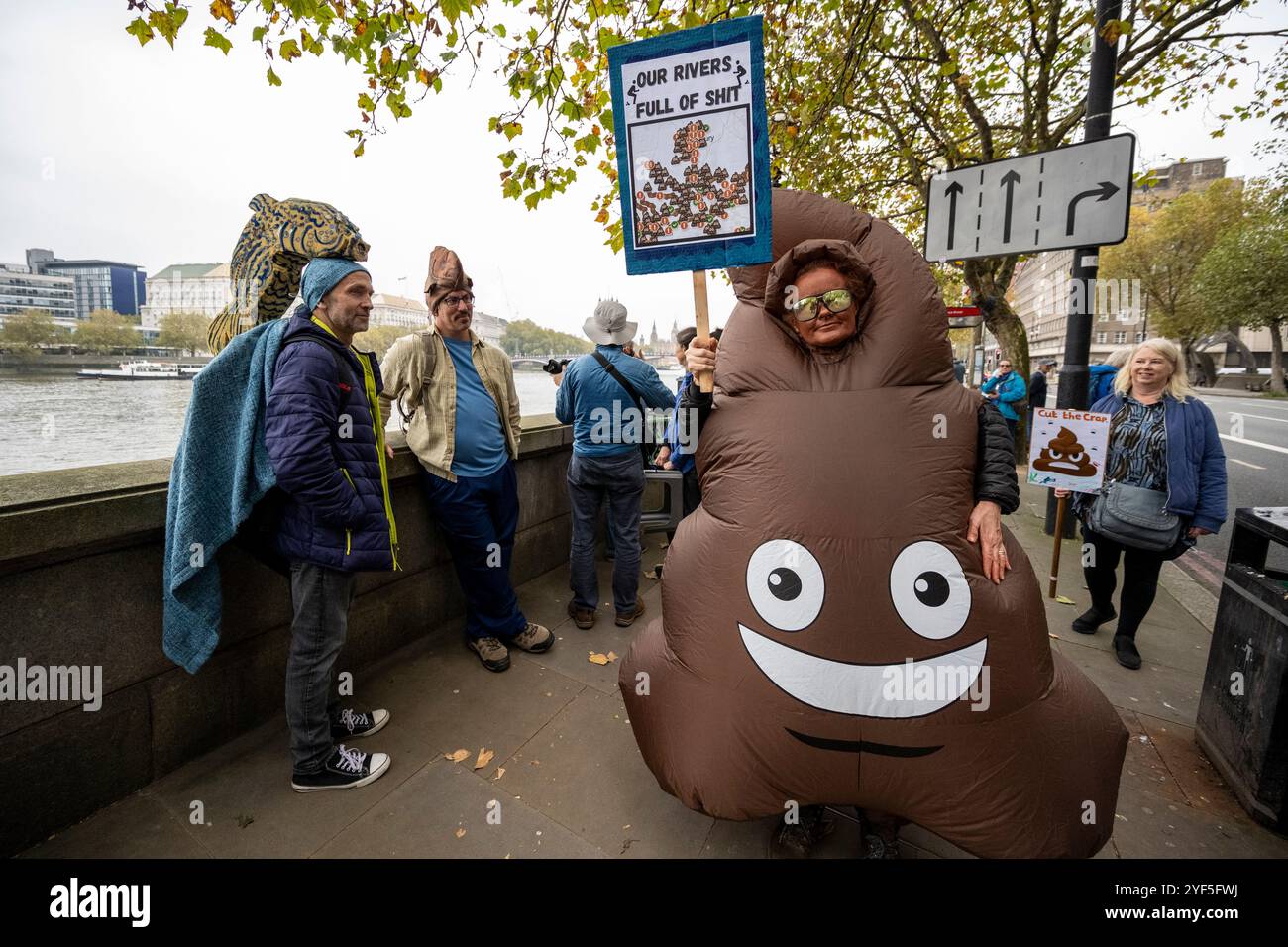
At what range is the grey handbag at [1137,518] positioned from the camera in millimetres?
3205

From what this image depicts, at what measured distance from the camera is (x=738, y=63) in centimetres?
195

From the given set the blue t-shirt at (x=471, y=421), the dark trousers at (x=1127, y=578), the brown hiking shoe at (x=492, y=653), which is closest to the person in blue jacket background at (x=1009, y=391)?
the dark trousers at (x=1127, y=578)

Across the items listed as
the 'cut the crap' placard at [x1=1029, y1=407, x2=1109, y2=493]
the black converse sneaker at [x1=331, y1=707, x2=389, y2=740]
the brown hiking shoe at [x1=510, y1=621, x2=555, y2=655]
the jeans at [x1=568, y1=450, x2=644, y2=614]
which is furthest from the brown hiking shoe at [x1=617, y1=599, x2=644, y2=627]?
the 'cut the crap' placard at [x1=1029, y1=407, x2=1109, y2=493]

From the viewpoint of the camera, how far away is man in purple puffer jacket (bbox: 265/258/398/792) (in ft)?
6.64

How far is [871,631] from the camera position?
1.68 m

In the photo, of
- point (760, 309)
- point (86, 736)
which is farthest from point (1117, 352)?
point (86, 736)

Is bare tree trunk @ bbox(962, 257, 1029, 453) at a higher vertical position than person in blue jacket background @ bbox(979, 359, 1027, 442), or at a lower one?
higher

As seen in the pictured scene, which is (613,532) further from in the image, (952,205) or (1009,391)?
(1009,391)

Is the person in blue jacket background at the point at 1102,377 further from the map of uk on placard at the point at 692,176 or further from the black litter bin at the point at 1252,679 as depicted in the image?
the map of uk on placard at the point at 692,176

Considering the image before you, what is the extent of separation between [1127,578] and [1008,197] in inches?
116

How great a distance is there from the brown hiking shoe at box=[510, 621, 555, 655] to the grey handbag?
3587 millimetres

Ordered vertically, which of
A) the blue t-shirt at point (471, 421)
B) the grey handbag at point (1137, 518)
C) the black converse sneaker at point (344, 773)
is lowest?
the black converse sneaker at point (344, 773)

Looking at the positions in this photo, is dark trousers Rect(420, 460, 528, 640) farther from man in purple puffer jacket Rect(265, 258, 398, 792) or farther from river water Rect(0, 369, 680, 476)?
man in purple puffer jacket Rect(265, 258, 398, 792)

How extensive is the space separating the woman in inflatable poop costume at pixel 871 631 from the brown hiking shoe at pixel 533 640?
1644 mm
